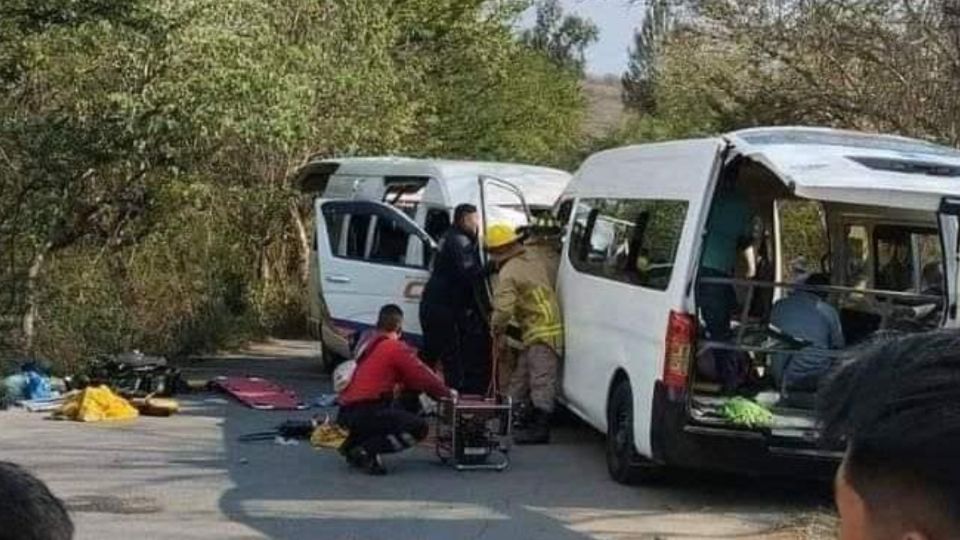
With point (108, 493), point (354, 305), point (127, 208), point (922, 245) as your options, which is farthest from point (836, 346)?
point (127, 208)

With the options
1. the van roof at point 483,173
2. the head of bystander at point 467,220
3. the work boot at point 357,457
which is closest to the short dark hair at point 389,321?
the work boot at point 357,457

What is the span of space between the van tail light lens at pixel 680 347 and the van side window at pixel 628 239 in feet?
1.27

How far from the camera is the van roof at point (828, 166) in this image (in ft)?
29.8

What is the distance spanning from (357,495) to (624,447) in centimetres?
176

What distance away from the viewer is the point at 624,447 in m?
10.9

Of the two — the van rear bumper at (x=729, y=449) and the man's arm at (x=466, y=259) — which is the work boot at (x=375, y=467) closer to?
the van rear bumper at (x=729, y=449)

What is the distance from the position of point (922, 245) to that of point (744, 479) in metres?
2.21

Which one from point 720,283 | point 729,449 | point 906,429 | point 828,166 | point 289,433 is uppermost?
A: point 906,429

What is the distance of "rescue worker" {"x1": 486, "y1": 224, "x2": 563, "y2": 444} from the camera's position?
42.4ft

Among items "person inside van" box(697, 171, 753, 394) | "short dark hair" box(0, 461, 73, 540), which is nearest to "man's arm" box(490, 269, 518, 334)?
"person inside van" box(697, 171, 753, 394)

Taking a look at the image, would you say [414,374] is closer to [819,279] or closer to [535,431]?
[535,431]

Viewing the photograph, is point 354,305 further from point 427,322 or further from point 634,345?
point 634,345

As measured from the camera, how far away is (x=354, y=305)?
55.5 ft

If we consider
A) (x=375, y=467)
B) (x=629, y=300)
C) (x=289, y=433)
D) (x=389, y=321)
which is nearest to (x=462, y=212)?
(x=289, y=433)
